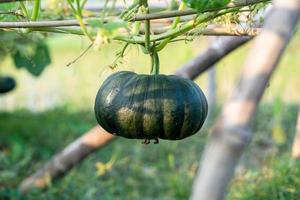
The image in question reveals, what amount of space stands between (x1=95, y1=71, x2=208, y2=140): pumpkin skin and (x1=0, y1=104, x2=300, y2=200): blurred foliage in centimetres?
116

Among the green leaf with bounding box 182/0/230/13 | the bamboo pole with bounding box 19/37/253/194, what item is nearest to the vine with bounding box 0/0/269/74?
the green leaf with bounding box 182/0/230/13

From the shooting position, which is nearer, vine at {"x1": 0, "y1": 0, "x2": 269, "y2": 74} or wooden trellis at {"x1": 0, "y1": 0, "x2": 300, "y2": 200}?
wooden trellis at {"x1": 0, "y1": 0, "x2": 300, "y2": 200}

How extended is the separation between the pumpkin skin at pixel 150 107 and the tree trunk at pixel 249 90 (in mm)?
837

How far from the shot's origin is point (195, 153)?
4.94m

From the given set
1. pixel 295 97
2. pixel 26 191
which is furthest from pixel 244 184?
pixel 295 97

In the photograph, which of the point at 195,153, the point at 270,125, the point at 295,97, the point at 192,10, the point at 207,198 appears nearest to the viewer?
the point at 207,198

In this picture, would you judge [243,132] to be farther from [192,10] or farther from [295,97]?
[295,97]

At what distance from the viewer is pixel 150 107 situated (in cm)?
191

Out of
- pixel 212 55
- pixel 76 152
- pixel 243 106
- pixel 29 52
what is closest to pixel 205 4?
pixel 243 106

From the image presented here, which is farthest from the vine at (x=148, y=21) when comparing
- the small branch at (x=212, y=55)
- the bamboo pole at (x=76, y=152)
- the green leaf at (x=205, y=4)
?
the bamboo pole at (x=76, y=152)

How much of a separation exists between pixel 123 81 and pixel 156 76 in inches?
3.8

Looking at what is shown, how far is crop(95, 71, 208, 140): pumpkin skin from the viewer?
1909 mm

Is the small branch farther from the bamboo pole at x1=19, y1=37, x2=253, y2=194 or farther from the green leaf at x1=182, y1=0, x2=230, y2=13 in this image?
the green leaf at x1=182, y1=0, x2=230, y2=13

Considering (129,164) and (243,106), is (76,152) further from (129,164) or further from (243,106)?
(243,106)
